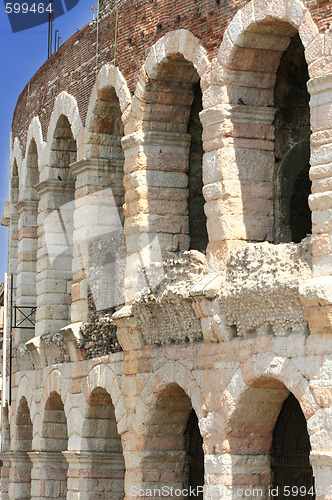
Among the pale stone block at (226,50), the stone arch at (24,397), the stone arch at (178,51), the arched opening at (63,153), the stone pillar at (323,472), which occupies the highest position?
the arched opening at (63,153)

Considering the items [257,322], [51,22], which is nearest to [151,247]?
[257,322]

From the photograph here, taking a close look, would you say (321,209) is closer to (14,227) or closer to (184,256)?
(184,256)

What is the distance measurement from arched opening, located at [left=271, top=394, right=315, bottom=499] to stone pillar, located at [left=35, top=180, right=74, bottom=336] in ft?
20.0

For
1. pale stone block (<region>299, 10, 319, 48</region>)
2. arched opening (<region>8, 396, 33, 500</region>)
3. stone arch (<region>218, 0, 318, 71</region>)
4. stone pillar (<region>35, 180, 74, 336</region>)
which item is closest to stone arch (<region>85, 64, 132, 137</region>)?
stone pillar (<region>35, 180, 74, 336</region>)

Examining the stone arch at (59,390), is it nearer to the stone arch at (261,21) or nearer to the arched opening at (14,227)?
the arched opening at (14,227)

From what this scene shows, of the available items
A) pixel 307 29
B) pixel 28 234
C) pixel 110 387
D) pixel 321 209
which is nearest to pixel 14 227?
pixel 28 234

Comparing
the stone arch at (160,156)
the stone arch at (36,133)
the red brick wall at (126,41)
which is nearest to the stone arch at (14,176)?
the red brick wall at (126,41)

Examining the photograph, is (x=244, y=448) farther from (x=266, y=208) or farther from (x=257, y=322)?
(x=266, y=208)

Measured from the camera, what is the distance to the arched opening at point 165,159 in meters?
17.3

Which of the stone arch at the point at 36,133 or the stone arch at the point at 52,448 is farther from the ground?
the stone arch at the point at 36,133

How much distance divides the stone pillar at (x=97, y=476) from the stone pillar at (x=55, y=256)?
2848mm

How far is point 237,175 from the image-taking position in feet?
51.0

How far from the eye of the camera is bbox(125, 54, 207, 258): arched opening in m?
17.3

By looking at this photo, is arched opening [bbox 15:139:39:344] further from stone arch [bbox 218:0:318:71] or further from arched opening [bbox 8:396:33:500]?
stone arch [bbox 218:0:318:71]
